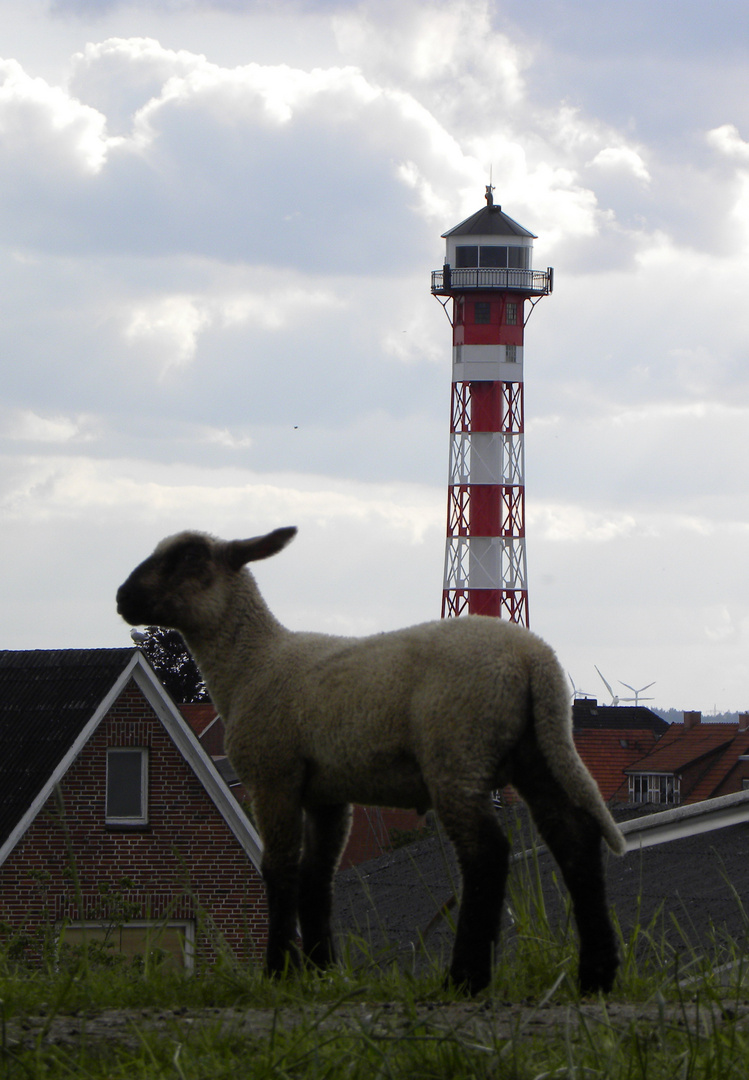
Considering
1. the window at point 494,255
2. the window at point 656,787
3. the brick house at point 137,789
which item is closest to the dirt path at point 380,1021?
the brick house at point 137,789

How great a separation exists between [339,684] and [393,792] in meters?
0.45

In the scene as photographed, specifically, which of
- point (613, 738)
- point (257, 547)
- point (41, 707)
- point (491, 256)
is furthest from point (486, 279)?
point (257, 547)

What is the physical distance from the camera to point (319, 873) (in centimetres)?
549

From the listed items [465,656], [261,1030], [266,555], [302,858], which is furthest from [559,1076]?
[266,555]

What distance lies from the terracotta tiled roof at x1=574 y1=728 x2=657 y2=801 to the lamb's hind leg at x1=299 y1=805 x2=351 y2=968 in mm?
58186

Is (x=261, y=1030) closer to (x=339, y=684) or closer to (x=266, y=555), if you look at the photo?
(x=339, y=684)

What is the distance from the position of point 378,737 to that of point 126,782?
18012 mm

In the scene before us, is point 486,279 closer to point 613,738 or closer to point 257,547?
point 613,738

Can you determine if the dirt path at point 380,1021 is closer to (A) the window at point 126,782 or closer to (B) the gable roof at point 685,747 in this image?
(A) the window at point 126,782

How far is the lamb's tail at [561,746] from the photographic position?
4824 mm

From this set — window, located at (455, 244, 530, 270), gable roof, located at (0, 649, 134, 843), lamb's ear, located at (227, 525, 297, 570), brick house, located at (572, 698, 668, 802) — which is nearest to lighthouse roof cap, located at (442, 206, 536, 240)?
window, located at (455, 244, 530, 270)

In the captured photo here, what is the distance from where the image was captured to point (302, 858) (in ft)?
18.1

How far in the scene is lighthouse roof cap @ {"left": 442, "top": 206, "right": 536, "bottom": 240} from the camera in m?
68.8

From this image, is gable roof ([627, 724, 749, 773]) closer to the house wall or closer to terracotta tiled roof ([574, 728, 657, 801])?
terracotta tiled roof ([574, 728, 657, 801])
